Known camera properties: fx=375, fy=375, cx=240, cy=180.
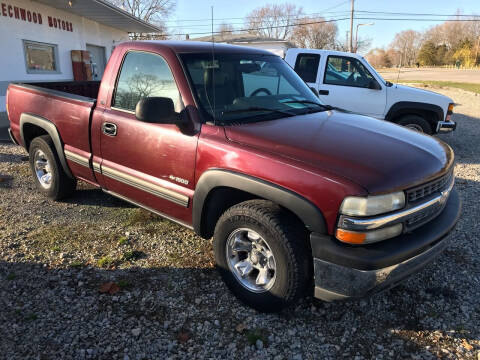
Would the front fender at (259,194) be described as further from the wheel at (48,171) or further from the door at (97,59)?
the door at (97,59)

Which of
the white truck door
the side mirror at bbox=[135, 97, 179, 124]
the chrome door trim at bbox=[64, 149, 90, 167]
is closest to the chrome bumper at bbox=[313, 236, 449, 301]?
the side mirror at bbox=[135, 97, 179, 124]

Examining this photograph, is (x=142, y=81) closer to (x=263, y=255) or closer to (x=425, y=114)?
(x=263, y=255)

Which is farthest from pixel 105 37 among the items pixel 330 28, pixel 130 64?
pixel 330 28

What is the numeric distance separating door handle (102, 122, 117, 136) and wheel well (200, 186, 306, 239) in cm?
120

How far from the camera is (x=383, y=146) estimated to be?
103 inches

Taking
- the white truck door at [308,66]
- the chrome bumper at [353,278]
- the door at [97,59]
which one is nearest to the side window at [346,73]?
the white truck door at [308,66]

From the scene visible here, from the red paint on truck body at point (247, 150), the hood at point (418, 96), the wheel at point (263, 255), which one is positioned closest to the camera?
the red paint on truck body at point (247, 150)

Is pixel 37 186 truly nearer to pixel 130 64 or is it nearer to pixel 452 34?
pixel 130 64

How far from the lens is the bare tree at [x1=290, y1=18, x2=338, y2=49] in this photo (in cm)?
7050

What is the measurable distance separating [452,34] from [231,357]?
99570 mm

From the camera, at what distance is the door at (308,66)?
7773mm

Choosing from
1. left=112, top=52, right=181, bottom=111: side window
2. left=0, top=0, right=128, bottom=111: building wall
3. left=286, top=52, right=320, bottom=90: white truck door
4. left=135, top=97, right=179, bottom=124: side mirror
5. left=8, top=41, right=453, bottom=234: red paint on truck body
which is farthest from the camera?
left=0, top=0, right=128, bottom=111: building wall

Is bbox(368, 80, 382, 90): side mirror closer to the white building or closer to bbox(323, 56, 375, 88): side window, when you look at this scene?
bbox(323, 56, 375, 88): side window

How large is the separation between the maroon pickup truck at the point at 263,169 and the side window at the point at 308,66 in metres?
4.16
